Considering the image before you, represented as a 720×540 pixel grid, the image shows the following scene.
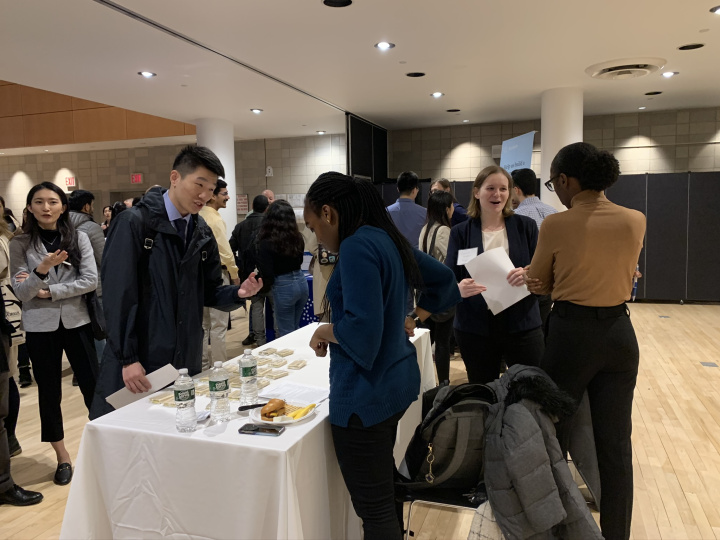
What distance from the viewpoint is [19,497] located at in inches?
109

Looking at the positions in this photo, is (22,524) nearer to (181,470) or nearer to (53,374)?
(53,374)

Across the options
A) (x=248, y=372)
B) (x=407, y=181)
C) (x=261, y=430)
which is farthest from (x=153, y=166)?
(x=261, y=430)

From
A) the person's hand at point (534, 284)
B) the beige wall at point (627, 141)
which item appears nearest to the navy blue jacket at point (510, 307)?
the person's hand at point (534, 284)

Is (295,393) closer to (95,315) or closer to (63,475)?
(95,315)

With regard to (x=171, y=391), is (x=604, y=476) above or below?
below

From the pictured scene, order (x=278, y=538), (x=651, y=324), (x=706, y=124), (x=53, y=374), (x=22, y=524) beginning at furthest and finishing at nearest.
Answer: (x=706, y=124) < (x=651, y=324) < (x=53, y=374) < (x=22, y=524) < (x=278, y=538)

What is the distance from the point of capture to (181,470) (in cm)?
164

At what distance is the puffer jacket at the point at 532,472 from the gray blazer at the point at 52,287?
7.76 feet

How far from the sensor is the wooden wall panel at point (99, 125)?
Result: 9719 millimetres

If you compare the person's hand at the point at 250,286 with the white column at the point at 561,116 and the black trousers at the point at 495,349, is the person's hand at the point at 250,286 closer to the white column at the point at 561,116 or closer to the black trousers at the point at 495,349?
the black trousers at the point at 495,349

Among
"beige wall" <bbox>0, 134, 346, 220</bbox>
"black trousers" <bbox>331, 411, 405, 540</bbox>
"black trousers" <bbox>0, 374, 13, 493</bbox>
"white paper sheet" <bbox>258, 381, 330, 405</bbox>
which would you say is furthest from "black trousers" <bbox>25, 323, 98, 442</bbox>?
"beige wall" <bbox>0, 134, 346, 220</bbox>

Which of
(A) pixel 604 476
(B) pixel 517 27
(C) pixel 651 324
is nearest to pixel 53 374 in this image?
(A) pixel 604 476

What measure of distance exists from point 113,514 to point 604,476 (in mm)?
1744

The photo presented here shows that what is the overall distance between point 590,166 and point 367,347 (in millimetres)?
1121
